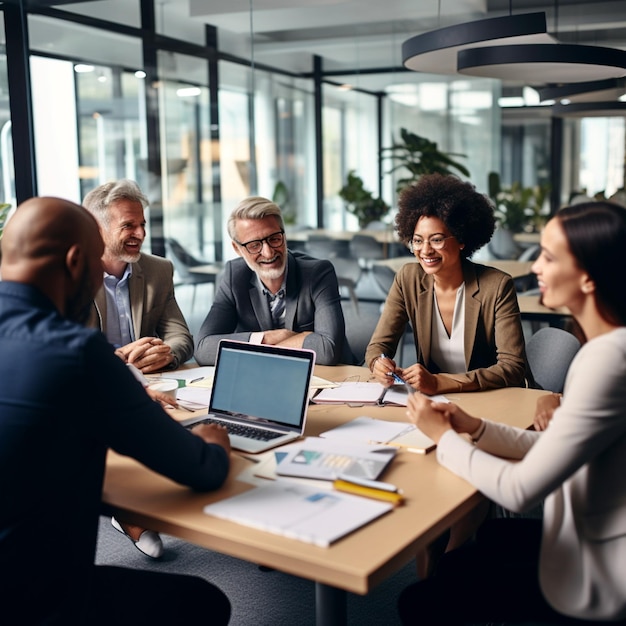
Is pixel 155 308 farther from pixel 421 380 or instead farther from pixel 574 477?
pixel 574 477

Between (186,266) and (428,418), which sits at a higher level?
(428,418)

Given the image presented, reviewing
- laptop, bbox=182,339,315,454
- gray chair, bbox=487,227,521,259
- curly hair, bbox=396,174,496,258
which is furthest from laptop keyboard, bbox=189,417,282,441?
gray chair, bbox=487,227,521,259

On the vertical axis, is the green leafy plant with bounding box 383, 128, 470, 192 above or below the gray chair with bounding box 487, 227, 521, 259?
above

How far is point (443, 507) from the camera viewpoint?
170 cm

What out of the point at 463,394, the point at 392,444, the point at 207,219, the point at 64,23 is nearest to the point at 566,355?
the point at 463,394

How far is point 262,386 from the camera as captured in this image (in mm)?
2307

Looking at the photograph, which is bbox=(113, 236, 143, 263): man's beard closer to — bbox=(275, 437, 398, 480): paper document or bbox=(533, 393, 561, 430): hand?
bbox=(275, 437, 398, 480): paper document

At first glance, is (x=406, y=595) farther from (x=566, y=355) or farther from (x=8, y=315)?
(x=566, y=355)

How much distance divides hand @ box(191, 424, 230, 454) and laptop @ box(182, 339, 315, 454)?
16 cm

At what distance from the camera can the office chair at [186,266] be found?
21.4 ft

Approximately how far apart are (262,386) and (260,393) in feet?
0.08

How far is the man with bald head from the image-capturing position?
4.93 ft

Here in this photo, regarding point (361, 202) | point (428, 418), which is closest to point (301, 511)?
point (428, 418)

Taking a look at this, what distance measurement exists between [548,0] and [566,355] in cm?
616
